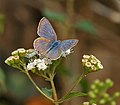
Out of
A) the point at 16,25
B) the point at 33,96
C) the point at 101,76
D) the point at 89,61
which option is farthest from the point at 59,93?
the point at 89,61

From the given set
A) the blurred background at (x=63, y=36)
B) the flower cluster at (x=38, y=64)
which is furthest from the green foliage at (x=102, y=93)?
the blurred background at (x=63, y=36)

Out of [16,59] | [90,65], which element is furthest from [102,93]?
[16,59]

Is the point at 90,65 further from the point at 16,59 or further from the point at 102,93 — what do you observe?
the point at 102,93

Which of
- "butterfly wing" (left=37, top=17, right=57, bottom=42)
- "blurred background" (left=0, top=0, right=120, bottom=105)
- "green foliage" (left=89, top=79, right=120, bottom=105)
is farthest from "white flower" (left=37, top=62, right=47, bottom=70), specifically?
"blurred background" (left=0, top=0, right=120, bottom=105)

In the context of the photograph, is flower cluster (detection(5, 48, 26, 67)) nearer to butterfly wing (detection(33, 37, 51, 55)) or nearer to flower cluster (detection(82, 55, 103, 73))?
butterfly wing (detection(33, 37, 51, 55))

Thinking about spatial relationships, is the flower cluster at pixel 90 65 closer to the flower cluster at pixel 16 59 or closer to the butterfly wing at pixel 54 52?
the butterfly wing at pixel 54 52
